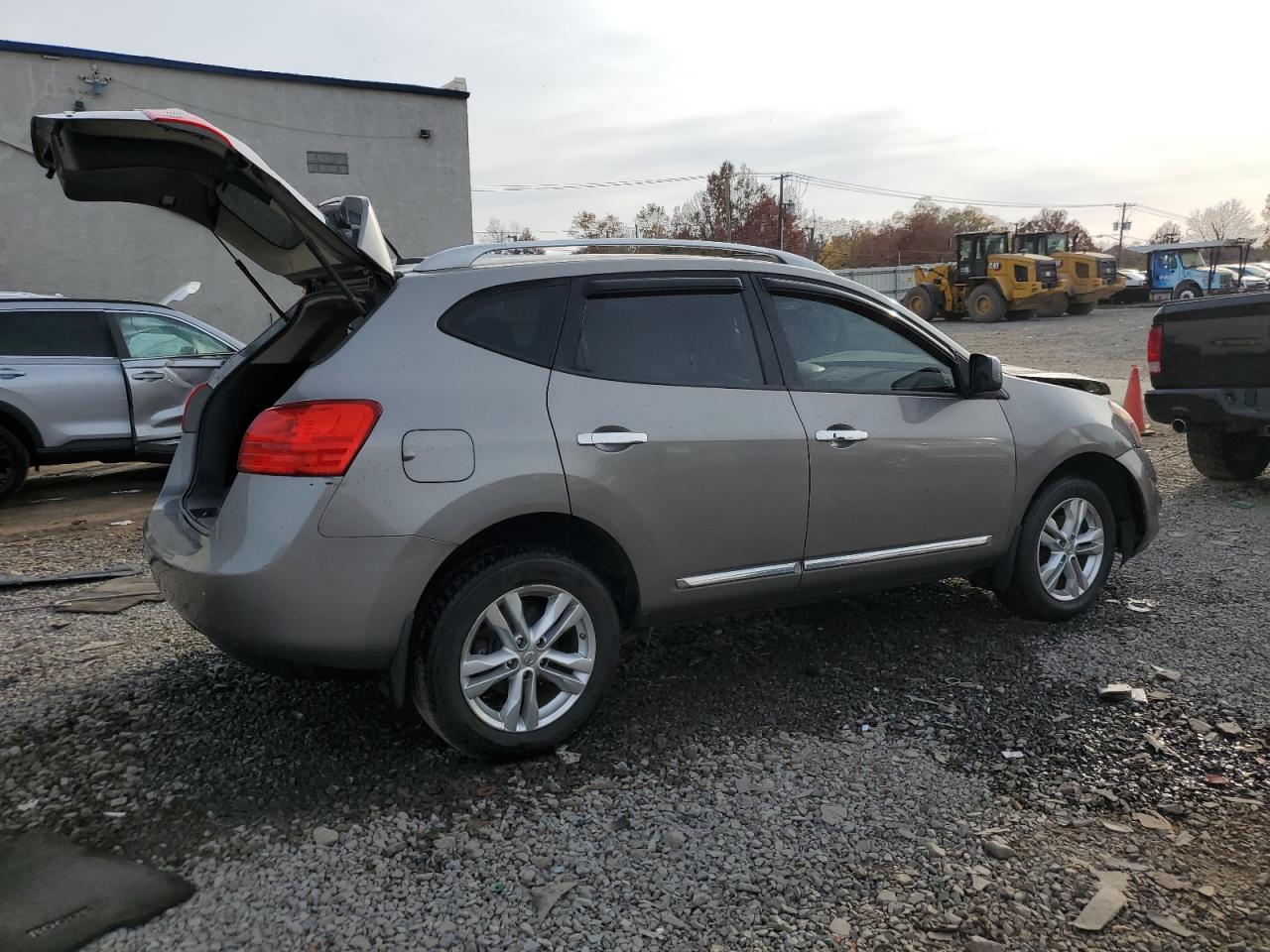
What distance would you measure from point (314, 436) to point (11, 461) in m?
6.78

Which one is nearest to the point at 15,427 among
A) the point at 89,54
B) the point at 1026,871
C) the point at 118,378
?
the point at 118,378

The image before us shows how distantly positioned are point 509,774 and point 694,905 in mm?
935

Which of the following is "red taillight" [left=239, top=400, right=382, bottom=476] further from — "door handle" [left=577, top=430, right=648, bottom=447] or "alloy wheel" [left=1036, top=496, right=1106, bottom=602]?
"alloy wheel" [left=1036, top=496, right=1106, bottom=602]

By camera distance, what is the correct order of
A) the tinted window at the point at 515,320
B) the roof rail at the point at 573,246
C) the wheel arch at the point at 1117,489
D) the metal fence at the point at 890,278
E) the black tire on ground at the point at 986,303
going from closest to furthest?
the tinted window at the point at 515,320 → the roof rail at the point at 573,246 → the wheel arch at the point at 1117,489 → the black tire on ground at the point at 986,303 → the metal fence at the point at 890,278

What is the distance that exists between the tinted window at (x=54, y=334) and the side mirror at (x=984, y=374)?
7580 mm

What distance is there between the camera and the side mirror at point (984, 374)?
4223mm

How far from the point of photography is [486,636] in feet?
10.8

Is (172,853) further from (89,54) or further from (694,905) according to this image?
(89,54)

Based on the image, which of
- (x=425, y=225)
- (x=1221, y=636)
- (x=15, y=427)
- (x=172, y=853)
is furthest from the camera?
(x=425, y=225)

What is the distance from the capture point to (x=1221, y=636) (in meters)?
4.44

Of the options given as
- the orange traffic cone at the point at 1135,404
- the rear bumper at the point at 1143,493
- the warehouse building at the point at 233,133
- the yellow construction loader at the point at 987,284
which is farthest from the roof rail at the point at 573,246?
the yellow construction loader at the point at 987,284

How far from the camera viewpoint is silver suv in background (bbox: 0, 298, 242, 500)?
820 cm

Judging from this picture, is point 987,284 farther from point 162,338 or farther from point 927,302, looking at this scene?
point 162,338

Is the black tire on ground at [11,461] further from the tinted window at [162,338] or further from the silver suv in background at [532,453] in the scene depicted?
the silver suv in background at [532,453]
